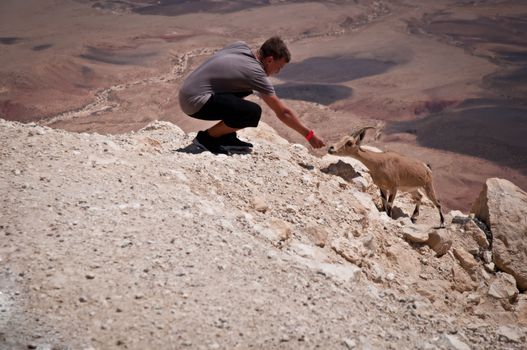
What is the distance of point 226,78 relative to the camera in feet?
19.5

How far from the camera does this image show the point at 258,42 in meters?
39.4

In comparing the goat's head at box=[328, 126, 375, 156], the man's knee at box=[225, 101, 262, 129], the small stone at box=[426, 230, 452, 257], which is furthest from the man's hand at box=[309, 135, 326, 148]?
the small stone at box=[426, 230, 452, 257]

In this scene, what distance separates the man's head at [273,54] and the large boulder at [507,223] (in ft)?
13.9

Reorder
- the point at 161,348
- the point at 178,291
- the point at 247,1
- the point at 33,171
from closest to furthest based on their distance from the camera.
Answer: the point at 161,348 → the point at 178,291 → the point at 33,171 → the point at 247,1

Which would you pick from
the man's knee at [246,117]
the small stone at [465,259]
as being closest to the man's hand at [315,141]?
the man's knee at [246,117]

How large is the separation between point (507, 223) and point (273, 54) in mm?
4566

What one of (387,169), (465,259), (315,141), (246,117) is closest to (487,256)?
(465,259)

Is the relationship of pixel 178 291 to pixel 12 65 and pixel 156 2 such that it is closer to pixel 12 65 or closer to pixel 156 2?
pixel 12 65

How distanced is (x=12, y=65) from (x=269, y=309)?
31.7 meters

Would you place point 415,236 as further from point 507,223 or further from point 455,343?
point 455,343

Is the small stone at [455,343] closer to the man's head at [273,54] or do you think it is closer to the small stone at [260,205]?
the small stone at [260,205]

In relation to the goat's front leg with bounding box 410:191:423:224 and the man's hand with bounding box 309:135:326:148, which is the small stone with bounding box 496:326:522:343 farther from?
the goat's front leg with bounding box 410:191:423:224

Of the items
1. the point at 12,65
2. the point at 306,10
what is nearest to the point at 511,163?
the point at 12,65

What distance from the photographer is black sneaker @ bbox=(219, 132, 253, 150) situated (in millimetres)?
6521
